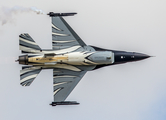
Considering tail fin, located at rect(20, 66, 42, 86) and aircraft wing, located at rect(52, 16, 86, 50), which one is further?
aircraft wing, located at rect(52, 16, 86, 50)

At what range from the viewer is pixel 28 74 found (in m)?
19.1

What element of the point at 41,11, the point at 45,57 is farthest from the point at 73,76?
the point at 41,11

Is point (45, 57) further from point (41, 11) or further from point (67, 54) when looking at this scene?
point (41, 11)

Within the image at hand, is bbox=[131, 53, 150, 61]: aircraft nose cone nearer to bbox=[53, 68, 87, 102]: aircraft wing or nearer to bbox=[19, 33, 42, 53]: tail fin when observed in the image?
bbox=[53, 68, 87, 102]: aircraft wing

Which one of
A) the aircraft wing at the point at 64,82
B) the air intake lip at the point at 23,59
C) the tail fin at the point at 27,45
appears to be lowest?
the aircraft wing at the point at 64,82

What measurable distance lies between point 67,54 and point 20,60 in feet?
9.83

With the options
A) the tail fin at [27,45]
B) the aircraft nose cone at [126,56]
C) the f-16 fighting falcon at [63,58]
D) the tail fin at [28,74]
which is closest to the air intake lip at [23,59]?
the f-16 fighting falcon at [63,58]

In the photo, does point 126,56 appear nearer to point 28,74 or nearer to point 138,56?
point 138,56

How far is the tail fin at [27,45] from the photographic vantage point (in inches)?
741

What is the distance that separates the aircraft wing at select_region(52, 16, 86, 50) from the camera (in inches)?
758

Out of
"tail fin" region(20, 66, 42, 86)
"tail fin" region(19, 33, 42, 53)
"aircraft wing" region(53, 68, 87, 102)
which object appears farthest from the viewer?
"aircraft wing" region(53, 68, 87, 102)

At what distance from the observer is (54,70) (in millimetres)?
19406

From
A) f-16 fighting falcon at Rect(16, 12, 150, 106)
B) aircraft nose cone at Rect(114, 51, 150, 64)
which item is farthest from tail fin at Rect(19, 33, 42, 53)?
aircraft nose cone at Rect(114, 51, 150, 64)

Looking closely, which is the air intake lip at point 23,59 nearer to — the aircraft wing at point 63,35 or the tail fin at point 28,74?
the tail fin at point 28,74
